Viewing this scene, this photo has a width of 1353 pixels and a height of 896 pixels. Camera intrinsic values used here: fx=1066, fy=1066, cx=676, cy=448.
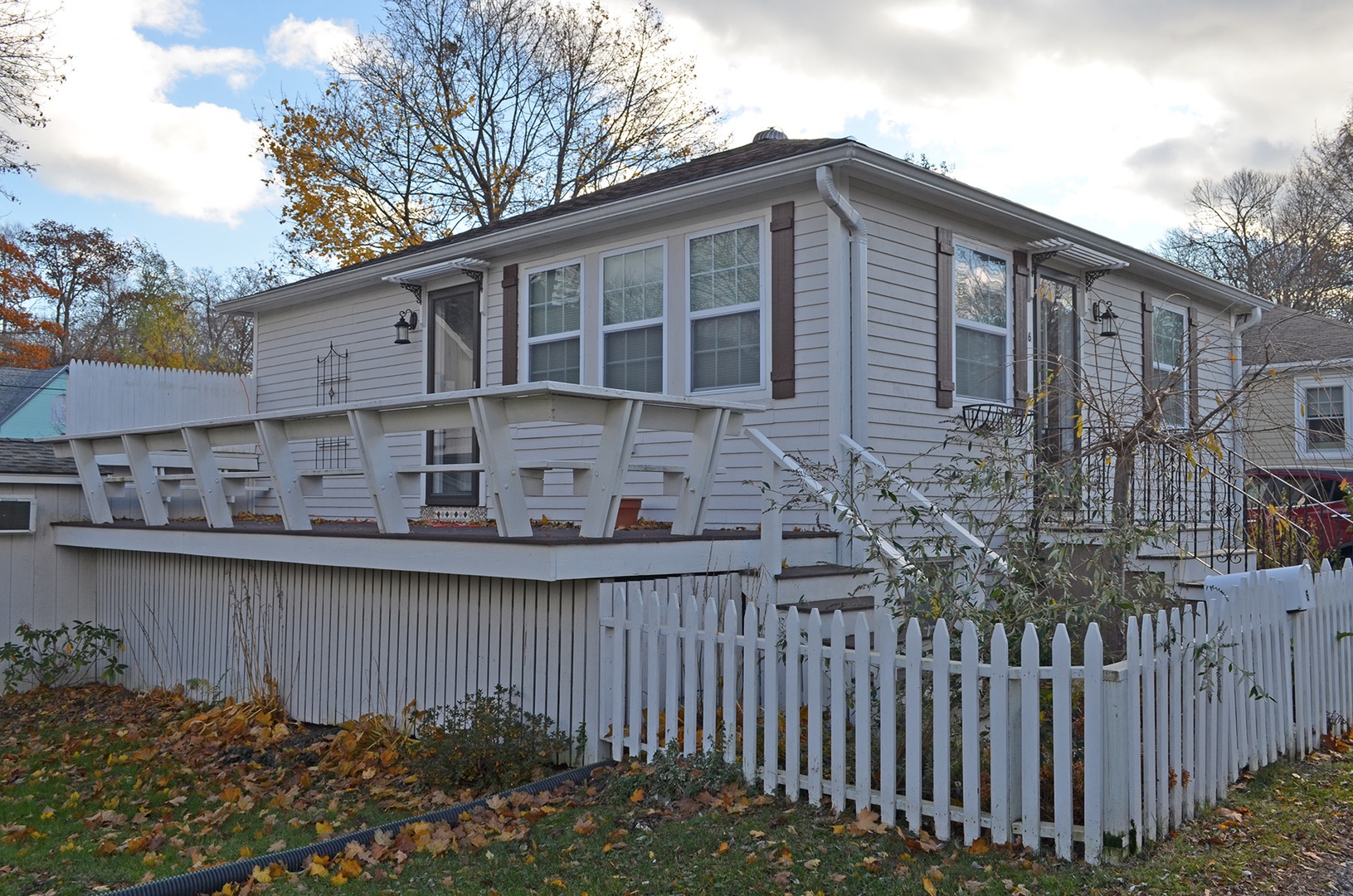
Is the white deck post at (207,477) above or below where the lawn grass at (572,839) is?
above

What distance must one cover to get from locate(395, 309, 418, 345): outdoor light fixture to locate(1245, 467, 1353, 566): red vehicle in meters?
8.13

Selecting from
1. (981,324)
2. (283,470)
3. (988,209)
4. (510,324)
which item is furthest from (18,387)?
(988,209)

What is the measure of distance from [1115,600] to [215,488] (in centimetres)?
725

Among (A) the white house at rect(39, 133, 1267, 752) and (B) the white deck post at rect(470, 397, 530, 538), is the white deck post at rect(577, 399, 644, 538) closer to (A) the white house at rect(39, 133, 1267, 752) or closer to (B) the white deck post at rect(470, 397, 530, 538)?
(A) the white house at rect(39, 133, 1267, 752)

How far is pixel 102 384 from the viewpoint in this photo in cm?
1559

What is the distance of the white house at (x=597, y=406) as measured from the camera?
21.3 ft

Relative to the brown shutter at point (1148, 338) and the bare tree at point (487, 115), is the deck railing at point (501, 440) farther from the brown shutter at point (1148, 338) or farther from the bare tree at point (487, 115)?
the bare tree at point (487, 115)

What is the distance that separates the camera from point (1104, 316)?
10789 mm

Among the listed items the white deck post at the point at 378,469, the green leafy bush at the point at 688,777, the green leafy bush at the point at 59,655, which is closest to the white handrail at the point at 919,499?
the green leafy bush at the point at 688,777

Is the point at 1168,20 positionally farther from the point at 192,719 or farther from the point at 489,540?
the point at 192,719

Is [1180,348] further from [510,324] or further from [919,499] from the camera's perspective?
[510,324]

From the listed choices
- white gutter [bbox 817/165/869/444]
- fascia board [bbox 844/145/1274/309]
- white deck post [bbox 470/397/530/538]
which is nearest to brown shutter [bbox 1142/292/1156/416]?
fascia board [bbox 844/145/1274/309]

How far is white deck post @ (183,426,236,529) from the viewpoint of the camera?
8.69 m

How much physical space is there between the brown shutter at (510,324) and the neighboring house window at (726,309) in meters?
2.26
